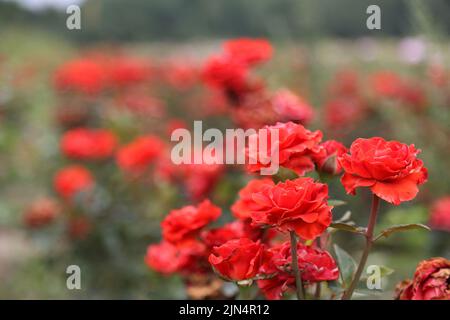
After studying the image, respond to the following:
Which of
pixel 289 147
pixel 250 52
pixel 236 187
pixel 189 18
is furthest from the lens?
pixel 189 18

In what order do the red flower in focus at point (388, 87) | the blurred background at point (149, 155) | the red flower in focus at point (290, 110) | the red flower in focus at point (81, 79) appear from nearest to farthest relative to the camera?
the red flower in focus at point (290, 110) < the blurred background at point (149, 155) < the red flower in focus at point (388, 87) < the red flower in focus at point (81, 79)

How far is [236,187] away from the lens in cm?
172

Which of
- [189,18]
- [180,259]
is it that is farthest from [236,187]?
[189,18]

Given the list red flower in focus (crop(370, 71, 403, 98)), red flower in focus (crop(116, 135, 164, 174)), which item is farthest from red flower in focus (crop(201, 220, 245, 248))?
red flower in focus (crop(370, 71, 403, 98))

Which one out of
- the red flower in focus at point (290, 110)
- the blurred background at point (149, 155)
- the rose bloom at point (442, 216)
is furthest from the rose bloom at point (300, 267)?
the rose bloom at point (442, 216)

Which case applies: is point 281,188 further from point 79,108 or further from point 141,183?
point 79,108

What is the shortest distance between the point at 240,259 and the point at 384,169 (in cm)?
20

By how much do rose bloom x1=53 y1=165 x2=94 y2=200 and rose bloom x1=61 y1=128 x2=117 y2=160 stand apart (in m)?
0.09

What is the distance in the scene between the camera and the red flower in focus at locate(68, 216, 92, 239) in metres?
2.26

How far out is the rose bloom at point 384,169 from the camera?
0.76m

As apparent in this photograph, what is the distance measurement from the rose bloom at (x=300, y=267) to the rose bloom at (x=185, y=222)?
0.50ft

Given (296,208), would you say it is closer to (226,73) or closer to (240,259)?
(240,259)

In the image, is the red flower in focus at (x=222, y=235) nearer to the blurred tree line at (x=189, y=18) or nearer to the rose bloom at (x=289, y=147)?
the rose bloom at (x=289, y=147)

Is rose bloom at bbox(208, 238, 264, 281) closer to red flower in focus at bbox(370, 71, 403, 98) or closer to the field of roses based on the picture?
the field of roses
